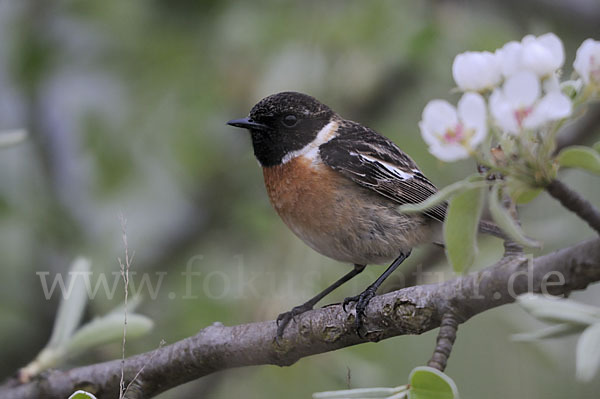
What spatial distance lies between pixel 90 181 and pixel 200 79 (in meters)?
1.13

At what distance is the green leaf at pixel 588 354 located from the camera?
5.17 feet

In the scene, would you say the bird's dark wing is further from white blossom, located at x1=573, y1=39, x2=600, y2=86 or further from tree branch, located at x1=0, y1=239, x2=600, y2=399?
white blossom, located at x1=573, y1=39, x2=600, y2=86

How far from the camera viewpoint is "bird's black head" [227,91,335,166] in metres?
4.57

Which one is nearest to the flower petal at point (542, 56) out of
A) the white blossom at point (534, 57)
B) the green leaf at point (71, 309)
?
the white blossom at point (534, 57)

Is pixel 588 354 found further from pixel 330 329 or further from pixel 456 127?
pixel 330 329

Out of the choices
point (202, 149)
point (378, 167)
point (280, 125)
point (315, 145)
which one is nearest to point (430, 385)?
point (378, 167)

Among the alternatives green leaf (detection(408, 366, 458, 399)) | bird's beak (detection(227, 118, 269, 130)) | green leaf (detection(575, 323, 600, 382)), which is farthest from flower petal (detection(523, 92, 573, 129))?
bird's beak (detection(227, 118, 269, 130))

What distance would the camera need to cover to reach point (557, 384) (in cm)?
625

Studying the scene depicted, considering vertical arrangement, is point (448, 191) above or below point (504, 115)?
below

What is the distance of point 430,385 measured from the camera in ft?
6.50

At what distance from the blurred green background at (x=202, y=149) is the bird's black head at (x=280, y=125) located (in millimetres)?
557

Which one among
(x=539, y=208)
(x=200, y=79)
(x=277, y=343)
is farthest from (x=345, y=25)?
(x=277, y=343)

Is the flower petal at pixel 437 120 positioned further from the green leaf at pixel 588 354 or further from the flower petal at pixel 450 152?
the green leaf at pixel 588 354

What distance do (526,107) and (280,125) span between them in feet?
9.88
